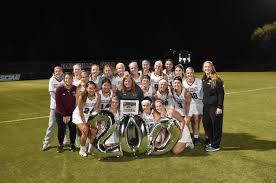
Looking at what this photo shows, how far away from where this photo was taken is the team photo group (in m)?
6.86

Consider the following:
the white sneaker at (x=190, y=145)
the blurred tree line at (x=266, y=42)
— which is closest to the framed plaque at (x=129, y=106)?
the white sneaker at (x=190, y=145)

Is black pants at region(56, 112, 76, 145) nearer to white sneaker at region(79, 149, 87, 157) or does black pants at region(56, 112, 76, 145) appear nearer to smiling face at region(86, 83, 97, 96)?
white sneaker at region(79, 149, 87, 157)

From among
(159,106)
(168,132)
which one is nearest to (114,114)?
(159,106)

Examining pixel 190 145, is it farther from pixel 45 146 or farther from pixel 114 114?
pixel 45 146

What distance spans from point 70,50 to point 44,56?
4.14 meters

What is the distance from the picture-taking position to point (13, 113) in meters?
12.7

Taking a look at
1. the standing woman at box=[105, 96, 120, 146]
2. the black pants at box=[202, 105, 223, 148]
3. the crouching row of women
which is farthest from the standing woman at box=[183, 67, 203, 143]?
the standing woman at box=[105, 96, 120, 146]

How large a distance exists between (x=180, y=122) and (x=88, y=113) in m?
2.06

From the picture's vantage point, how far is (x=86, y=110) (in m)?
7.13

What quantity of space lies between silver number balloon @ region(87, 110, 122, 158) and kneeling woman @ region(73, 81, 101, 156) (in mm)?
247

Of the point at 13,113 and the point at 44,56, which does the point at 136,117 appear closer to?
the point at 13,113

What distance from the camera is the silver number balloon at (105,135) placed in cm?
675

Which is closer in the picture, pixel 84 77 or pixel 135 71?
pixel 84 77

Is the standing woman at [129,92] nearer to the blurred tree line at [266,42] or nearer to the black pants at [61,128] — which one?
the black pants at [61,128]
